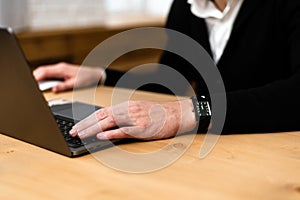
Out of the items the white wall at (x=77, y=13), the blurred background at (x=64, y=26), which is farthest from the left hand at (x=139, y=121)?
the white wall at (x=77, y=13)

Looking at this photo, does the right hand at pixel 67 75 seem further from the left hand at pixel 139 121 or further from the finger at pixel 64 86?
the left hand at pixel 139 121

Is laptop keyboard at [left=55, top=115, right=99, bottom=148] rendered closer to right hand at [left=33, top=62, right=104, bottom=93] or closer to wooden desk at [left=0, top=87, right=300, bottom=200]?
wooden desk at [left=0, top=87, right=300, bottom=200]

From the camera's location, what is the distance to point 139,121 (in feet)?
3.09

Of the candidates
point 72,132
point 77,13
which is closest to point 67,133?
point 72,132

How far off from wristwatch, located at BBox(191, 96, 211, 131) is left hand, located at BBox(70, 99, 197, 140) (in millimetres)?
11

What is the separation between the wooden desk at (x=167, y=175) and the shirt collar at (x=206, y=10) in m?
0.64

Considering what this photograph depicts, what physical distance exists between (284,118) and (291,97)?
61 millimetres

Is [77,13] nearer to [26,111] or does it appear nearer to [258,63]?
[258,63]

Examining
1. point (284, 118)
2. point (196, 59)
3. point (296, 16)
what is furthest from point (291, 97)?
point (196, 59)

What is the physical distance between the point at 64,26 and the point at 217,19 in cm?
118

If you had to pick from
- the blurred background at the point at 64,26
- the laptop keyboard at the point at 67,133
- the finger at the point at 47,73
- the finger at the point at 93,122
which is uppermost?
the finger at the point at 93,122

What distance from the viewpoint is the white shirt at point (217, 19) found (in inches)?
57.1

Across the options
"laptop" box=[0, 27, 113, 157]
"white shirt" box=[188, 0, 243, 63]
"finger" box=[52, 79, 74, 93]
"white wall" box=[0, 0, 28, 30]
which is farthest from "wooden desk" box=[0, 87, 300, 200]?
"white wall" box=[0, 0, 28, 30]

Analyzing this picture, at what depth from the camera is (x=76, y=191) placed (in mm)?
697
